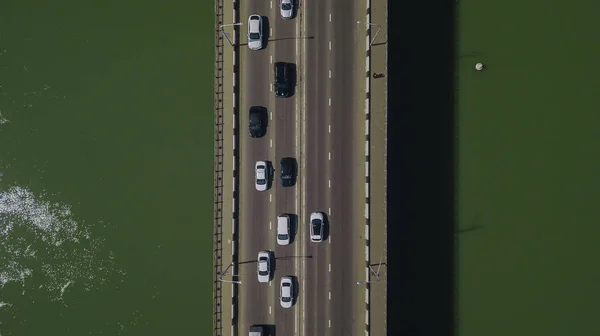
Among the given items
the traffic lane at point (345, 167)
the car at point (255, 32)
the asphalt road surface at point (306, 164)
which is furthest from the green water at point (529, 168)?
the car at point (255, 32)

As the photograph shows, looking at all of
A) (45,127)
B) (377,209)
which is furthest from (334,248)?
(45,127)

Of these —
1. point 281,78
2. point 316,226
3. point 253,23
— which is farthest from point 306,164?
point 253,23

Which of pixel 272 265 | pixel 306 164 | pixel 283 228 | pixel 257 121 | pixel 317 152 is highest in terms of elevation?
pixel 257 121

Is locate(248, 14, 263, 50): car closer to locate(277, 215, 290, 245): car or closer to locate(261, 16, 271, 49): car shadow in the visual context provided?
locate(261, 16, 271, 49): car shadow

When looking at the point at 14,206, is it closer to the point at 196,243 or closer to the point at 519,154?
the point at 196,243

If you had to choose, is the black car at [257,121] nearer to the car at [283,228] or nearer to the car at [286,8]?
the car at [283,228]

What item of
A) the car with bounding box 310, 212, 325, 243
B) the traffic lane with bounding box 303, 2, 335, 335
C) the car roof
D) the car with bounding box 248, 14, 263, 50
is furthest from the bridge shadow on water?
the car roof

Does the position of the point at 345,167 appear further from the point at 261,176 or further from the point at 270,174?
the point at 261,176
